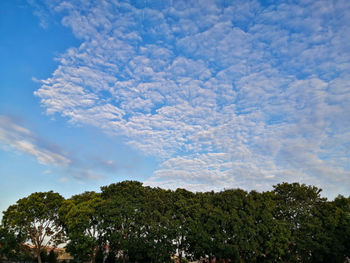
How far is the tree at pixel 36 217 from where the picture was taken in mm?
33969

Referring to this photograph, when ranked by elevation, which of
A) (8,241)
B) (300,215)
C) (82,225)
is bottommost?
(8,241)

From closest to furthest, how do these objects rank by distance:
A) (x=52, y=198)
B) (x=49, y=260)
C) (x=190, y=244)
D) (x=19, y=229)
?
(x=190, y=244)
(x=19, y=229)
(x=52, y=198)
(x=49, y=260)

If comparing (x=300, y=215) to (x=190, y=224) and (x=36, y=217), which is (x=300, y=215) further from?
(x=36, y=217)

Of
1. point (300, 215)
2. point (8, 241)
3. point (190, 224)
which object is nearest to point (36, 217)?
point (8, 241)

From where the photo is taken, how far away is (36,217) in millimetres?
35344

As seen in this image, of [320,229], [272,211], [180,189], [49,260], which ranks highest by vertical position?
[180,189]

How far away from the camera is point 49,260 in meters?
39.9

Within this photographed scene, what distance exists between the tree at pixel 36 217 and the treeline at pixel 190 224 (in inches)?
4.9

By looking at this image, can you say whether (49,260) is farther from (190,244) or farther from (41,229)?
(190,244)

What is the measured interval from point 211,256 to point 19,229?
25.5m

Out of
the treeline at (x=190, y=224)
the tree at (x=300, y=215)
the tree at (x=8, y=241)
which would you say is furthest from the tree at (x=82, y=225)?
the tree at (x=300, y=215)

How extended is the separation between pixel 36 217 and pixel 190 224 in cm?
2143

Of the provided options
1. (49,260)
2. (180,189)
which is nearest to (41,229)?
(49,260)

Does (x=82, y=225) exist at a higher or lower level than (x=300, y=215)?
lower
